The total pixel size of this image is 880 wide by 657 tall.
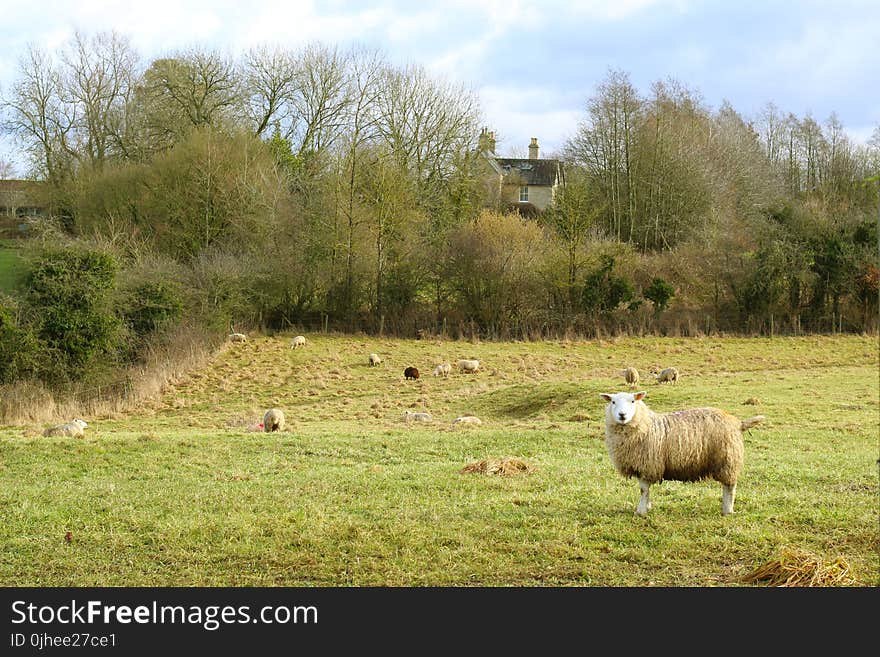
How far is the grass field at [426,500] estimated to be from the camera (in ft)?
27.0

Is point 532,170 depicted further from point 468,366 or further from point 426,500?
point 426,500

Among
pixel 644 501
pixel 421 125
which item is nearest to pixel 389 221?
pixel 421 125

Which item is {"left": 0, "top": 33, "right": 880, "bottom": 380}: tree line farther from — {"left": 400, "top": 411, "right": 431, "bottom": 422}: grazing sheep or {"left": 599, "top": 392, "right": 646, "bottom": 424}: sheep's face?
{"left": 599, "top": 392, "right": 646, "bottom": 424}: sheep's face

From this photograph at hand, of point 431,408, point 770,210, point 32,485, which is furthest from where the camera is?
point 770,210

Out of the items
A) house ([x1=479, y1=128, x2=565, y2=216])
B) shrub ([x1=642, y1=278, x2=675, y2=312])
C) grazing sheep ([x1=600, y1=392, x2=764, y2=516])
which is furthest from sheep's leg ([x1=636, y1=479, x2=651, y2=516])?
house ([x1=479, y1=128, x2=565, y2=216])

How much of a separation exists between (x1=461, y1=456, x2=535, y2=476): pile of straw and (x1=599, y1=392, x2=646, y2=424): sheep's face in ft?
12.4

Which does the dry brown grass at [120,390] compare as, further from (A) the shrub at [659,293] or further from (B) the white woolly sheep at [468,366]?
(A) the shrub at [659,293]

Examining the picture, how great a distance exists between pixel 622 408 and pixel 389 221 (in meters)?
35.1

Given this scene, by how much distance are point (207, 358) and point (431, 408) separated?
12.3 m

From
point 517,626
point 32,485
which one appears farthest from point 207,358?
point 517,626

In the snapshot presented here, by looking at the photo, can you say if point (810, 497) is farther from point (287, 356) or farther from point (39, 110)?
point (39, 110)

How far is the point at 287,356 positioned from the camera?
35.8 meters

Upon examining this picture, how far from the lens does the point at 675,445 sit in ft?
30.4

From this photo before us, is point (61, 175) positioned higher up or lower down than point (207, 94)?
lower down
